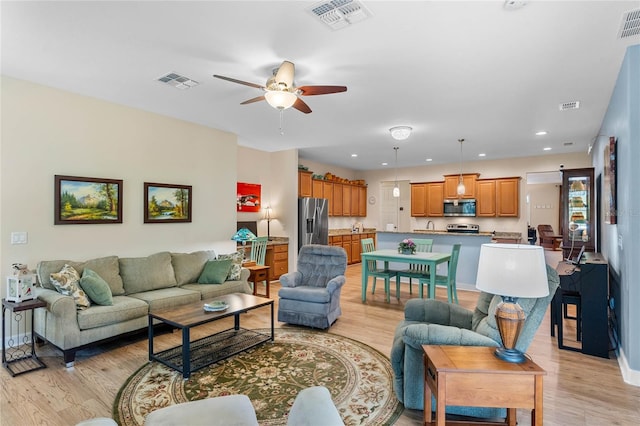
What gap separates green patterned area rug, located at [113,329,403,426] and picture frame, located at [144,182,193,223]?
225 centimetres

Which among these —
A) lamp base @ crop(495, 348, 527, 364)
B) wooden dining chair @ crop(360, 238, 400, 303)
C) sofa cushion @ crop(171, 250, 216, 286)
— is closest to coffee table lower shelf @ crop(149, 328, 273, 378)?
sofa cushion @ crop(171, 250, 216, 286)

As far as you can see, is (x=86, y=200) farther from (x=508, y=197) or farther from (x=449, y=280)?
(x=508, y=197)

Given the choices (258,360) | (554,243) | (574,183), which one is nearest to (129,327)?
(258,360)

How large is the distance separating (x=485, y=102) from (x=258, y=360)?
12.9ft

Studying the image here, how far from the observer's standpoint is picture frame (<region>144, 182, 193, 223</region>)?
4.63 meters

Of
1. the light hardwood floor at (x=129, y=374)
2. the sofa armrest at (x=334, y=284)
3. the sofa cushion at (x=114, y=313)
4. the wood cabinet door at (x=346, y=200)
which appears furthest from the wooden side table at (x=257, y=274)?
the wood cabinet door at (x=346, y=200)

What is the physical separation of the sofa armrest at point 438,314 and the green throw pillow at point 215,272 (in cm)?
266

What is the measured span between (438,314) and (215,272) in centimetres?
299

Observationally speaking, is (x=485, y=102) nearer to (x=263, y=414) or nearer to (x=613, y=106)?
(x=613, y=106)

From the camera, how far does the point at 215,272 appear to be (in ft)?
15.1

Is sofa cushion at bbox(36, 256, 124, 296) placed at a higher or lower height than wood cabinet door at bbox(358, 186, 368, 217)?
lower

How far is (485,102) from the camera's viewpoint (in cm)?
411

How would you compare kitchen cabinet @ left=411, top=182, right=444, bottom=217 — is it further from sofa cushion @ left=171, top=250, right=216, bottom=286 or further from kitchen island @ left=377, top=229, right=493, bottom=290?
sofa cushion @ left=171, top=250, right=216, bottom=286

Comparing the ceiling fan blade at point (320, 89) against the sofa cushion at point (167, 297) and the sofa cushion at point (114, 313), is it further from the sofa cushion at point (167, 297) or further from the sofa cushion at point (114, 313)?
the sofa cushion at point (114, 313)
